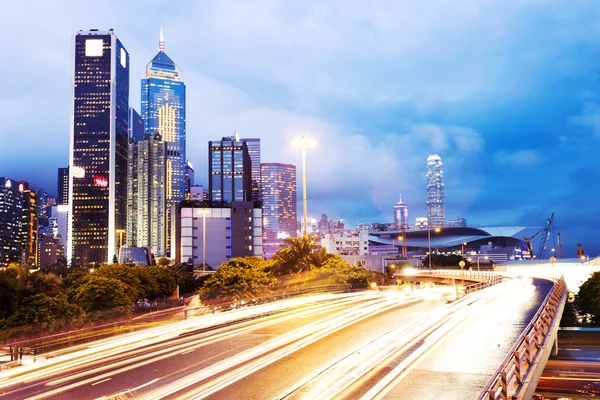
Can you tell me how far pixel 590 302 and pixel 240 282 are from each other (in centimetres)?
3260

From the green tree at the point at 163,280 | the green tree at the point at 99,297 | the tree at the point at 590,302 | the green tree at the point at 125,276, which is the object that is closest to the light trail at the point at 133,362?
the green tree at the point at 99,297

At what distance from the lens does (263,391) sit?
530 inches

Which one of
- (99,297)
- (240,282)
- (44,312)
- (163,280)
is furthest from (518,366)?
(163,280)

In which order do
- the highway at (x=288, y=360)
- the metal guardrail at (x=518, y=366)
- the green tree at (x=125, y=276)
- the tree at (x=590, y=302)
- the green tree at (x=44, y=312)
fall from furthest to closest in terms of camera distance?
the green tree at (x=125, y=276) → the tree at (x=590, y=302) → the green tree at (x=44, y=312) → the highway at (x=288, y=360) → the metal guardrail at (x=518, y=366)

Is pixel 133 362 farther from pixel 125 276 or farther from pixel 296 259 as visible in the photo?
pixel 125 276

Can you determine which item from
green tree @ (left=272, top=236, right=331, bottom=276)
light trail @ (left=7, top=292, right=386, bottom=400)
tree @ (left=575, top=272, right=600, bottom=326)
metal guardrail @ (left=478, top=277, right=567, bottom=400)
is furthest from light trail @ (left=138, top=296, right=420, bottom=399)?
tree @ (left=575, top=272, right=600, bottom=326)

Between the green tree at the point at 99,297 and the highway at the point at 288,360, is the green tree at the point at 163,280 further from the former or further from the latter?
the highway at the point at 288,360

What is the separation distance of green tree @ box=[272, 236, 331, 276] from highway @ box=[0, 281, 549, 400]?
25217mm

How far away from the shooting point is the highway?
1364cm

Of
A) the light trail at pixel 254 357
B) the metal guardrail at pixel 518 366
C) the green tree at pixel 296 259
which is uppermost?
the green tree at pixel 296 259

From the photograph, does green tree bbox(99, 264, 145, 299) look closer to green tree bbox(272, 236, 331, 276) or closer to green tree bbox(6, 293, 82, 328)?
green tree bbox(272, 236, 331, 276)

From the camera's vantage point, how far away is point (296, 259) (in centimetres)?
5344

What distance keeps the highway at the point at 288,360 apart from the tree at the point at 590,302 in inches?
966

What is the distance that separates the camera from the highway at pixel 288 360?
44.8 feet
